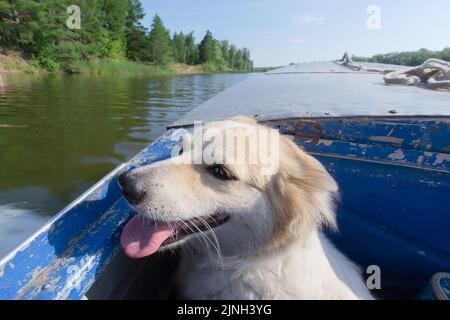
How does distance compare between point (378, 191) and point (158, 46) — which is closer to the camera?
point (378, 191)

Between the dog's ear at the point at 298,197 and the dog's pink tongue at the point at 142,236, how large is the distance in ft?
1.87

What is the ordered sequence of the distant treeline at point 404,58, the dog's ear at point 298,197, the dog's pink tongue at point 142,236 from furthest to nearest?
the distant treeline at point 404,58 < the dog's ear at point 298,197 < the dog's pink tongue at point 142,236

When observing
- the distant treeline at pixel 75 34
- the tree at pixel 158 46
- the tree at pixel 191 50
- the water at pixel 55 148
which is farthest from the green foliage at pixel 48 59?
the tree at pixel 191 50

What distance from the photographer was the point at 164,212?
1.49 metres

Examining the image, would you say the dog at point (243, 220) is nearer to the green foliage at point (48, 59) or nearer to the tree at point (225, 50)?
the green foliage at point (48, 59)

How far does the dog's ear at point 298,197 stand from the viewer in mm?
1643

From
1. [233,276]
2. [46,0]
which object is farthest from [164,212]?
[46,0]

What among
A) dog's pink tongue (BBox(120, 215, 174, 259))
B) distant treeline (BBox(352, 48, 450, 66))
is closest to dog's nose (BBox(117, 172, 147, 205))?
dog's pink tongue (BBox(120, 215, 174, 259))

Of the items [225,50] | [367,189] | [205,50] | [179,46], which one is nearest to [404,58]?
[367,189]

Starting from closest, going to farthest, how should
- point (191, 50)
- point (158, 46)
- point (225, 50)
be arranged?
point (158, 46)
point (191, 50)
point (225, 50)

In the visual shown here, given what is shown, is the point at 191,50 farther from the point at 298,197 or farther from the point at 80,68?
the point at 298,197

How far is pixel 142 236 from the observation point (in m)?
1.52

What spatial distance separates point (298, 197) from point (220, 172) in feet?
1.41
